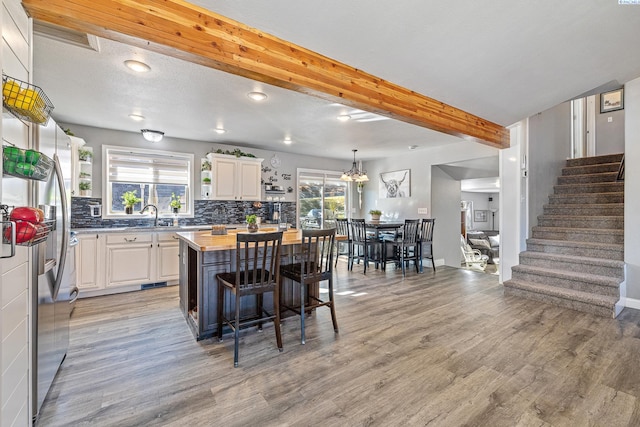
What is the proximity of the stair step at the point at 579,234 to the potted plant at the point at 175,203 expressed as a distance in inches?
230

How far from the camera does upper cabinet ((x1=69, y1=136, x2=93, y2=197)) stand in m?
3.87

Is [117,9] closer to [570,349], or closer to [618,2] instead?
[618,2]

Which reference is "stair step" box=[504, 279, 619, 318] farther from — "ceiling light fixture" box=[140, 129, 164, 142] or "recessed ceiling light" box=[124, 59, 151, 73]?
"ceiling light fixture" box=[140, 129, 164, 142]

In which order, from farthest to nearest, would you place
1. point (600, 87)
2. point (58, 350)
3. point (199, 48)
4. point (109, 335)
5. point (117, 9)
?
point (600, 87) → point (109, 335) → point (58, 350) → point (199, 48) → point (117, 9)

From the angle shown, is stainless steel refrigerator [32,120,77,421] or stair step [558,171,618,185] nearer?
stainless steel refrigerator [32,120,77,421]

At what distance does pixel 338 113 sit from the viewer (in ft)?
12.3

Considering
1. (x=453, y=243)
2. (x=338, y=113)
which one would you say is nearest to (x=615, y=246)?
(x=453, y=243)

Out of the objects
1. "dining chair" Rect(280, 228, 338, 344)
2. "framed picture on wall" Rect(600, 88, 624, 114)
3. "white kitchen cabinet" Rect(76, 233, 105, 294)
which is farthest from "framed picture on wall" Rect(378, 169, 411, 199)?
"white kitchen cabinet" Rect(76, 233, 105, 294)

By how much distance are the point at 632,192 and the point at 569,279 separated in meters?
1.24

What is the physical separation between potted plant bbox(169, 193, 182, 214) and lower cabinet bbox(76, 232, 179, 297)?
79 centimetres

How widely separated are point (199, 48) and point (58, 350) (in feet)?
7.47

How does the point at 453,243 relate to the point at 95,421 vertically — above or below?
above

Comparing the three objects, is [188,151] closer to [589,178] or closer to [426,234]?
[426,234]

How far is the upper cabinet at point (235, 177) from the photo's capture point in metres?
5.00
